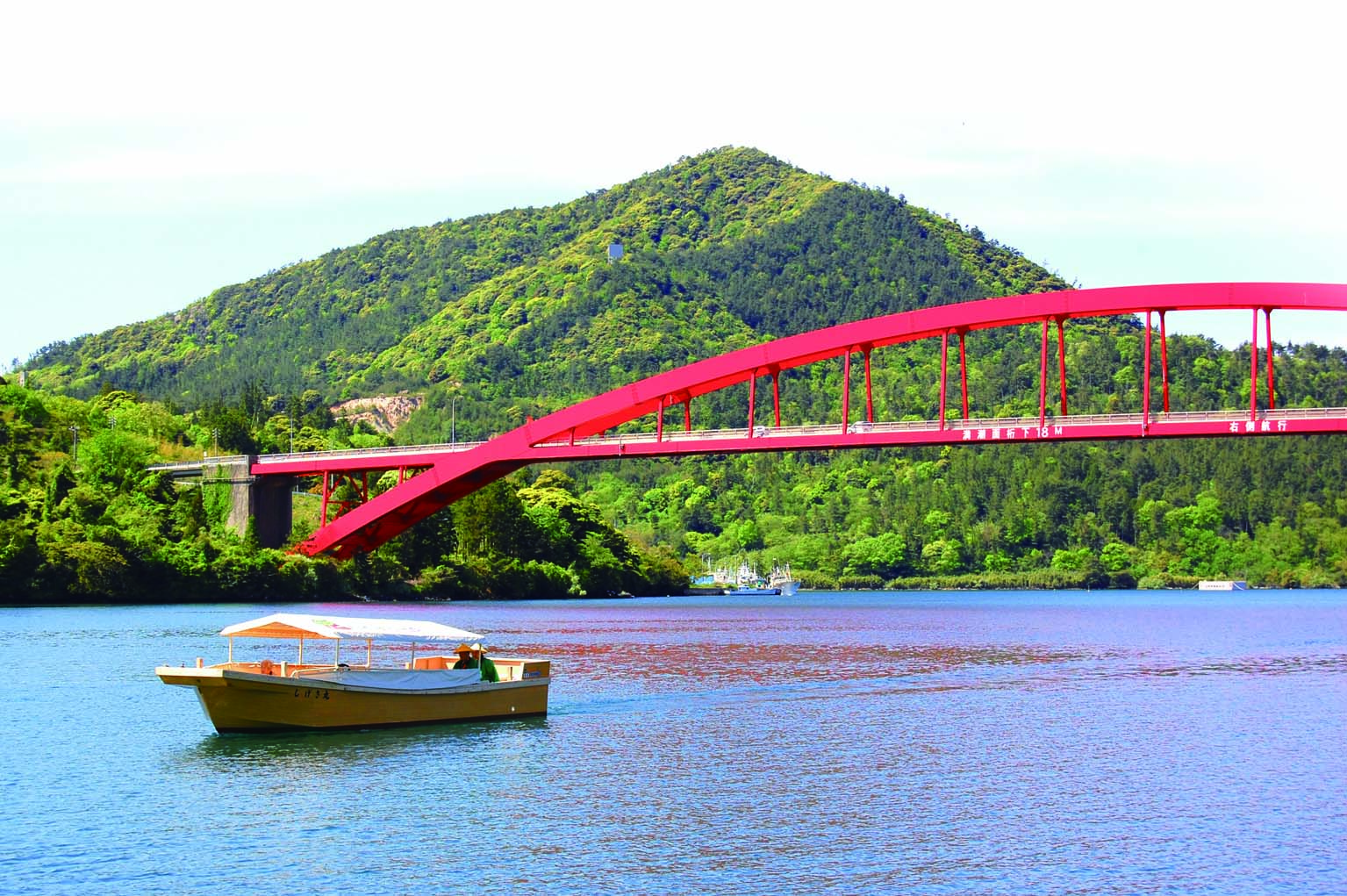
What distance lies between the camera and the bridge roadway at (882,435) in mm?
64875

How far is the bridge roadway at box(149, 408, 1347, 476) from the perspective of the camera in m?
64.9

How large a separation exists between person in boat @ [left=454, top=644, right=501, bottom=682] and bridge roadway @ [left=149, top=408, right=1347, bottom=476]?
3645cm

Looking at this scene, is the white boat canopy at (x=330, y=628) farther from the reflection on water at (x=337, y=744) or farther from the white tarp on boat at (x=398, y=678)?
Result: the reflection on water at (x=337, y=744)

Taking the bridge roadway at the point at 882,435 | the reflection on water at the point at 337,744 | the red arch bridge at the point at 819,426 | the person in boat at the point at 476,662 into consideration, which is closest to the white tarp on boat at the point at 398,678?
the person in boat at the point at 476,662

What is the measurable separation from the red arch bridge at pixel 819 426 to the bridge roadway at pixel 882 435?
0.08m

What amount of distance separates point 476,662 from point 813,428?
1760 inches

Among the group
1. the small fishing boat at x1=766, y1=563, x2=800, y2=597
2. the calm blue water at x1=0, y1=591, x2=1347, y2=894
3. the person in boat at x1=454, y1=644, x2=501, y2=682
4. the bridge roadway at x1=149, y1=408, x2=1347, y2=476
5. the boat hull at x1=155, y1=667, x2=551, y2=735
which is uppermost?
the bridge roadway at x1=149, y1=408, x2=1347, y2=476

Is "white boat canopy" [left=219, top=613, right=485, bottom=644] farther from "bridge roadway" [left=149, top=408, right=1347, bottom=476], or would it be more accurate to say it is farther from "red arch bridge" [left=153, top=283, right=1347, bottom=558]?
"bridge roadway" [left=149, top=408, right=1347, bottom=476]

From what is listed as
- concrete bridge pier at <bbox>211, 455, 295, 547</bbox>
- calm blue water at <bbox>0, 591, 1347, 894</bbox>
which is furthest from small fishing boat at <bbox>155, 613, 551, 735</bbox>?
concrete bridge pier at <bbox>211, 455, 295, 547</bbox>

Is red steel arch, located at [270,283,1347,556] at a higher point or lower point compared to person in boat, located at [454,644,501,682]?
higher

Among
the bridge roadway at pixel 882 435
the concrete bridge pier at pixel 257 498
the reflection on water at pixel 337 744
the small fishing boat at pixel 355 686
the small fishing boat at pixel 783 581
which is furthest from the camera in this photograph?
the small fishing boat at pixel 783 581

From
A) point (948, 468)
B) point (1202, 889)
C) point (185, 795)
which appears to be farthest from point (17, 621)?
point (948, 468)

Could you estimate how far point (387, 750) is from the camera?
30.5 meters

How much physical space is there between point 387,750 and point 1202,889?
15324 millimetres
